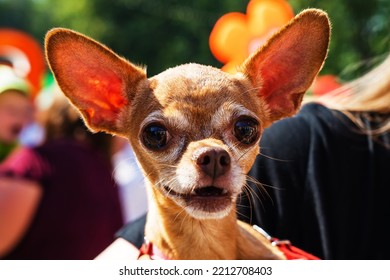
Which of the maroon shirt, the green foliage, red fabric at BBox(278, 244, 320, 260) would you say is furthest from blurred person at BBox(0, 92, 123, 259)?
the green foliage

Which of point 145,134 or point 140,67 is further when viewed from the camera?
point 140,67

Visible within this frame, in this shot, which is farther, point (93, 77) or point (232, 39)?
point (232, 39)

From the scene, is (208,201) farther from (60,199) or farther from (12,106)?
(12,106)

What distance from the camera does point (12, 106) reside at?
4.38m

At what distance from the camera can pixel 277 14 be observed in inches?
172

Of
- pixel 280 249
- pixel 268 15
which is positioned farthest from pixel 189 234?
pixel 268 15

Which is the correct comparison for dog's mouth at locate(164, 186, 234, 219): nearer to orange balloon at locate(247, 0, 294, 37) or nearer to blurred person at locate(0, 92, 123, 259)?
blurred person at locate(0, 92, 123, 259)

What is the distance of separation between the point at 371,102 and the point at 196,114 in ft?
3.20

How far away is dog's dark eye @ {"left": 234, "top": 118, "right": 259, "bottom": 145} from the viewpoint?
1.54 m

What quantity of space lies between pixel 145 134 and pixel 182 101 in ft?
0.46

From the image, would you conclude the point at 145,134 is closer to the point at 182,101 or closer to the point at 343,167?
the point at 182,101

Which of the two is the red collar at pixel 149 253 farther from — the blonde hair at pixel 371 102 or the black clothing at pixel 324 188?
the blonde hair at pixel 371 102

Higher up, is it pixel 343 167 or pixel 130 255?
pixel 343 167

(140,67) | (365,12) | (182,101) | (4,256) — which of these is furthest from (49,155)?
(365,12)
